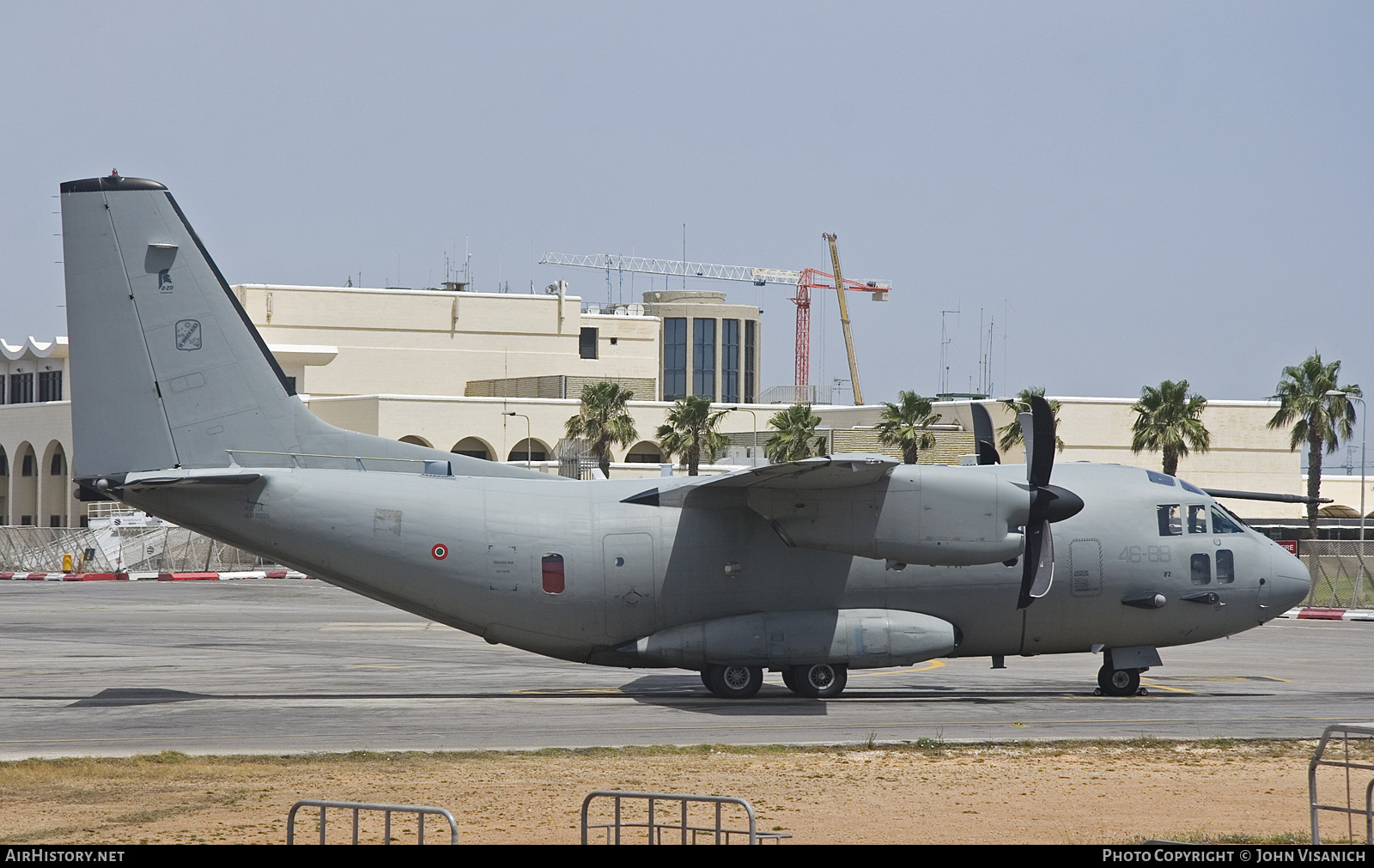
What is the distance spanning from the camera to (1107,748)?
18.7 meters

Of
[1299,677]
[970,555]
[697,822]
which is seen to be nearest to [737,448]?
[1299,677]

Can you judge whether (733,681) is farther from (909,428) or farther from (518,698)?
(909,428)

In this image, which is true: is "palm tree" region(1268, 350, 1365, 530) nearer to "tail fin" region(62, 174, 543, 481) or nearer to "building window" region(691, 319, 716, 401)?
"tail fin" region(62, 174, 543, 481)

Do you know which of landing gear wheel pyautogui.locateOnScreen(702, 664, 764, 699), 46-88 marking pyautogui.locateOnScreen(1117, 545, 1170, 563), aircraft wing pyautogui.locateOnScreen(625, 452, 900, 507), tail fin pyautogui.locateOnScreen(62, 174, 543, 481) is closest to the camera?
aircraft wing pyautogui.locateOnScreen(625, 452, 900, 507)

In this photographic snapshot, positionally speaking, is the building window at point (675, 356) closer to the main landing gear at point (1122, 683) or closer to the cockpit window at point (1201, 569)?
the main landing gear at point (1122, 683)

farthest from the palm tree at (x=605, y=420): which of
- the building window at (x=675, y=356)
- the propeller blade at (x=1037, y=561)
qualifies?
the building window at (x=675, y=356)

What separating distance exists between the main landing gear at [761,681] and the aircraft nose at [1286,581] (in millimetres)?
8068

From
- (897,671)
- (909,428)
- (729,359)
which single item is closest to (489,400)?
(909,428)

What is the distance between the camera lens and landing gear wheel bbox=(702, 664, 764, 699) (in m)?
23.7

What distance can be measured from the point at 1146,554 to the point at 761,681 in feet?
23.7

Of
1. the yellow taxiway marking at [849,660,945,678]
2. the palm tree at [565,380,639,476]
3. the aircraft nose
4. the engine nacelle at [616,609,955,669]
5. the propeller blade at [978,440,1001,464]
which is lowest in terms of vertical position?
the yellow taxiway marking at [849,660,945,678]

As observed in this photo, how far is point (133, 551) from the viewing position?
72.9m

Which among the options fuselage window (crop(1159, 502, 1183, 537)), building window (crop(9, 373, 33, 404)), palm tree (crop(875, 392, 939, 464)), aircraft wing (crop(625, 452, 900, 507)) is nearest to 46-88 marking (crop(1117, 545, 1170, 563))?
fuselage window (crop(1159, 502, 1183, 537))

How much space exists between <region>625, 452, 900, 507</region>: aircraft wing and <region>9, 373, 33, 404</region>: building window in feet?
296
